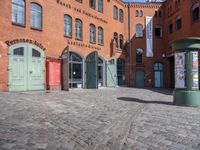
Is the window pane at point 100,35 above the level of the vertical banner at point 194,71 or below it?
above

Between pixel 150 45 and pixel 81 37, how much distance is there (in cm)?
1226

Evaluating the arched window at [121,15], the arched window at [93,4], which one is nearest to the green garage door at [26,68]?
the arched window at [93,4]

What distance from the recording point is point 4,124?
659 cm

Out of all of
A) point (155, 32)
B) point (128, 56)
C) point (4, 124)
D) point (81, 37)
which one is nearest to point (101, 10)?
point (81, 37)

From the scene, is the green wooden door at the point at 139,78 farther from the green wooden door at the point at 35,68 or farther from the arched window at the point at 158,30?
the green wooden door at the point at 35,68

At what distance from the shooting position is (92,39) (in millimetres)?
23906

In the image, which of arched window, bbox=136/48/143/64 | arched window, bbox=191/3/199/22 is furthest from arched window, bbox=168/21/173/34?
arched window, bbox=191/3/199/22

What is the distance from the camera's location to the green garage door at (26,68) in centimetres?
1532

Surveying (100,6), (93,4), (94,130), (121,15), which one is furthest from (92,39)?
(94,130)

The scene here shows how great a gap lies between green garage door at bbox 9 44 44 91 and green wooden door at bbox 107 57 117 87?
9752 millimetres

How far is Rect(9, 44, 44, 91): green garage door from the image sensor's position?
50.3 feet

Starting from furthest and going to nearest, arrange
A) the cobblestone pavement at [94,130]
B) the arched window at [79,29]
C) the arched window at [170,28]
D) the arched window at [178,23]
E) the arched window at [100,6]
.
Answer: the arched window at [170,28] → the arched window at [178,23] → the arched window at [100,6] → the arched window at [79,29] → the cobblestone pavement at [94,130]

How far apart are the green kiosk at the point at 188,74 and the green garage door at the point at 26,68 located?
961 cm

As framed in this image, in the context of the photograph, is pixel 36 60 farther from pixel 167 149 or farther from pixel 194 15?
pixel 194 15
